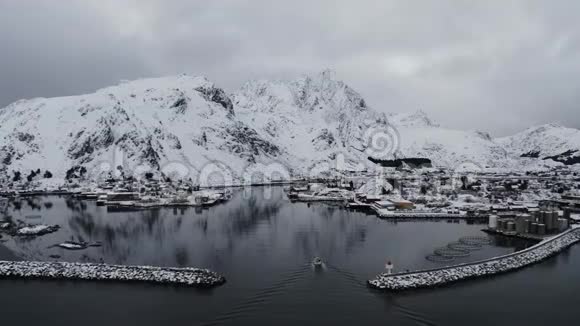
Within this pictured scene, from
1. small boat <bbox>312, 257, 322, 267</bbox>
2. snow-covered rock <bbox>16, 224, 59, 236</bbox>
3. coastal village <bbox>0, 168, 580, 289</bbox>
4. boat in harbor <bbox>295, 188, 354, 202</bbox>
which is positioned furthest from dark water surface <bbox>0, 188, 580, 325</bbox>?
boat in harbor <bbox>295, 188, 354, 202</bbox>

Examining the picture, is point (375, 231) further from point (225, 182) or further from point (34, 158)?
point (34, 158)

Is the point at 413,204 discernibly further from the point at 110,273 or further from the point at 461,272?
the point at 110,273

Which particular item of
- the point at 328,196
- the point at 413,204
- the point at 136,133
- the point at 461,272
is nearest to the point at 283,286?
the point at 461,272

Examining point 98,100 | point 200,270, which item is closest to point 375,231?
point 200,270

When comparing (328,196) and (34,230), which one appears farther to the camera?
(328,196)

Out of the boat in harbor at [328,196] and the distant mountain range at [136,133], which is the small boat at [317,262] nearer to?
the boat in harbor at [328,196]

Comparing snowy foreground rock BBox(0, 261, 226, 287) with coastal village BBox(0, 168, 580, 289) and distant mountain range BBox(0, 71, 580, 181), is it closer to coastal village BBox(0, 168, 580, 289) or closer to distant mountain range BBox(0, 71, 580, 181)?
coastal village BBox(0, 168, 580, 289)
